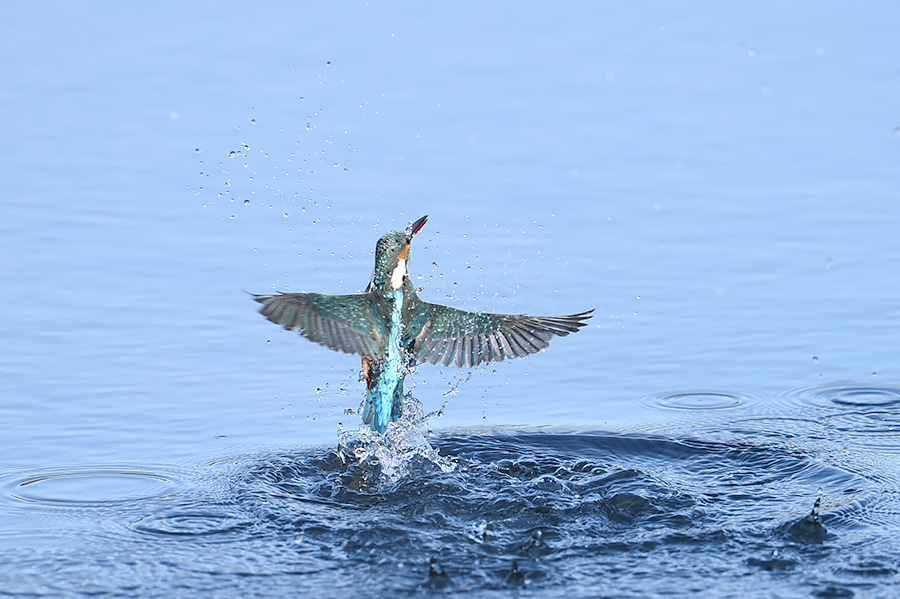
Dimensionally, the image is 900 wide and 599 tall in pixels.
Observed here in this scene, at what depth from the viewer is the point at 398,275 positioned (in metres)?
6.53

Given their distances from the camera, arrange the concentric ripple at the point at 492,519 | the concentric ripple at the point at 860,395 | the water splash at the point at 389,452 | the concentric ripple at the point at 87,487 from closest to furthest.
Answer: the concentric ripple at the point at 492,519, the concentric ripple at the point at 87,487, the water splash at the point at 389,452, the concentric ripple at the point at 860,395

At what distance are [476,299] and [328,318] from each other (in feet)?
6.45

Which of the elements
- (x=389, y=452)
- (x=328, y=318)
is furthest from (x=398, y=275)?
(x=389, y=452)

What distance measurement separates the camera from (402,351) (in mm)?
6500

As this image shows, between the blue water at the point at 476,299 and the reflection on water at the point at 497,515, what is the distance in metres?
0.02

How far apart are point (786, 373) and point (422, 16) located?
6.45 m

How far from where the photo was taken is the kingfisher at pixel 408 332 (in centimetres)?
644

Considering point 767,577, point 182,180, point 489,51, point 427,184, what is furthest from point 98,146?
point 767,577

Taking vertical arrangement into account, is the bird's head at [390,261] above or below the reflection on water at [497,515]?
above

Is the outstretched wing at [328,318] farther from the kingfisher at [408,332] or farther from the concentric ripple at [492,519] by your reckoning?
the concentric ripple at [492,519]

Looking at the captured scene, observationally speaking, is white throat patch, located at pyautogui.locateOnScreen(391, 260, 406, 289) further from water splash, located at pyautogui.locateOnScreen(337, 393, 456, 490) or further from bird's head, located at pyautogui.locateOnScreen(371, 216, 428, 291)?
water splash, located at pyautogui.locateOnScreen(337, 393, 456, 490)

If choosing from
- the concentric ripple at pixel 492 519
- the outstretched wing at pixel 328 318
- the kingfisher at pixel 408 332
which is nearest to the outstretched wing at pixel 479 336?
the kingfisher at pixel 408 332

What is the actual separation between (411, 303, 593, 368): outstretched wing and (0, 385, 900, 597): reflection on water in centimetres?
37

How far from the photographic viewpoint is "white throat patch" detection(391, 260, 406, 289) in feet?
21.4
